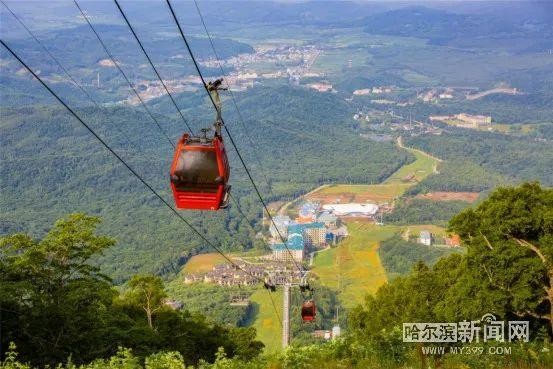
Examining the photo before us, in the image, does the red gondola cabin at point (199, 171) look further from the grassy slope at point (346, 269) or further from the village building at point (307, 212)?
the village building at point (307, 212)

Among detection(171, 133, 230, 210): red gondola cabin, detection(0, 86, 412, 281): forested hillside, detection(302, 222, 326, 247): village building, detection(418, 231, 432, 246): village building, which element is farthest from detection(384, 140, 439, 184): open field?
detection(171, 133, 230, 210): red gondola cabin

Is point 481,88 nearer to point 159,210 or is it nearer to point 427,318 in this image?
point 159,210

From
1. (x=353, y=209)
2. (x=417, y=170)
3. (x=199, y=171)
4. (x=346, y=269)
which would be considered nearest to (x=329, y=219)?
(x=353, y=209)

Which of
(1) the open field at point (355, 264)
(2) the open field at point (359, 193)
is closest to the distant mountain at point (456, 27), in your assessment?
(2) the open field at point (359, 193)

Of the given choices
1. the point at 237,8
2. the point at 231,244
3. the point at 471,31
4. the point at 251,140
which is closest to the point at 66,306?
the point at 231,244

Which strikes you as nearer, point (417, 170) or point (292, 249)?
point (292, 249)

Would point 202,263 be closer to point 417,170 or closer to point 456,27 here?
point 417,170
